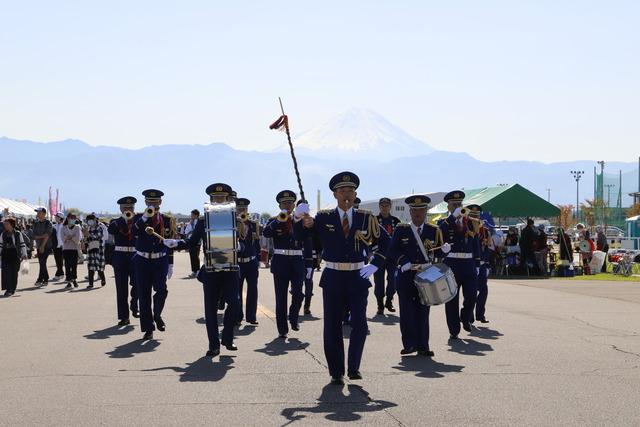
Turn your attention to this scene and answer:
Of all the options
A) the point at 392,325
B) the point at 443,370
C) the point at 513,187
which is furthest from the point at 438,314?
the point at 513,187

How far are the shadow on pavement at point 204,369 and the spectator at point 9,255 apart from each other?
11.4 meters

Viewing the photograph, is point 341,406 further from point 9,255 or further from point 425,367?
point 9,255

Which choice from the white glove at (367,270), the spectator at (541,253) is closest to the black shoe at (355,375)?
the white glove at (367,270)

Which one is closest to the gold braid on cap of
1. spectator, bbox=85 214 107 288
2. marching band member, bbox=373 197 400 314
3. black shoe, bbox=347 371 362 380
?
black shoe, bbox=347 371 362 380

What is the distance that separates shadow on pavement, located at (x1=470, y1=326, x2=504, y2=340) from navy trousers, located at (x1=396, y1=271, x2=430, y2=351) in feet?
6.44

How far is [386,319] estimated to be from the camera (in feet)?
49.4

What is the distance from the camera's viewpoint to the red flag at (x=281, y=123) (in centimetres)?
1690

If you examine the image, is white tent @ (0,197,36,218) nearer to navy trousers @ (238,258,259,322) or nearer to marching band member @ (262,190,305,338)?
navy trousers @ (238,258,259,322)

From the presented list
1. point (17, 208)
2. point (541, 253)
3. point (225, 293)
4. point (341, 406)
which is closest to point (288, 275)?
point (225, 293)

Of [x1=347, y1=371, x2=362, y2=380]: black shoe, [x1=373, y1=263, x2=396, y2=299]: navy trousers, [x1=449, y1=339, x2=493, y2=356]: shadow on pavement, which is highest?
[x1=373, y1=263, x2=396, y2=299]: navy trousers

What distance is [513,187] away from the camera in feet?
106

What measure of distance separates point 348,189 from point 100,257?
604 inches

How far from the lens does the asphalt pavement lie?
24.2 ft

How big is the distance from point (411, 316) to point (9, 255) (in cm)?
1268
